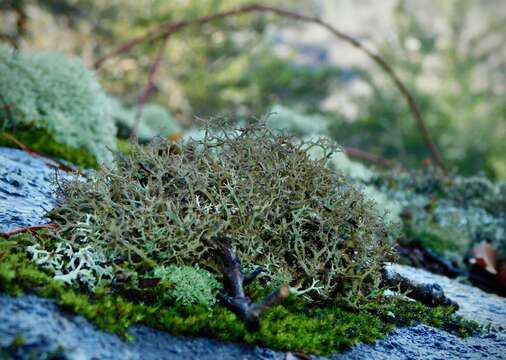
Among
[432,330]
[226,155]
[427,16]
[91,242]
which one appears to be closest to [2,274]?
[91,242]

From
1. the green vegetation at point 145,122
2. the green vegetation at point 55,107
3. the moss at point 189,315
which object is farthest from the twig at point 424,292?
the green vegetation at point 145,122

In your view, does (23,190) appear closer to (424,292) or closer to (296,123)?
(424,292)

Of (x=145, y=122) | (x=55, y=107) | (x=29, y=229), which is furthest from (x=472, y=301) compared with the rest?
(x=145, y=122)

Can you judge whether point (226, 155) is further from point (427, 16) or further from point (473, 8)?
point (427, 16)

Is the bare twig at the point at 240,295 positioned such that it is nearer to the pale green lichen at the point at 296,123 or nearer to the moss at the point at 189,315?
the moss at the point at 189,315

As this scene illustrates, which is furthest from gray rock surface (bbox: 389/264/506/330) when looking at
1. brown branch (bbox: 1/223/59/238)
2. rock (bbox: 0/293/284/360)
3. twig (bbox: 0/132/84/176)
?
twig (bbox: 0/132/84/176)
